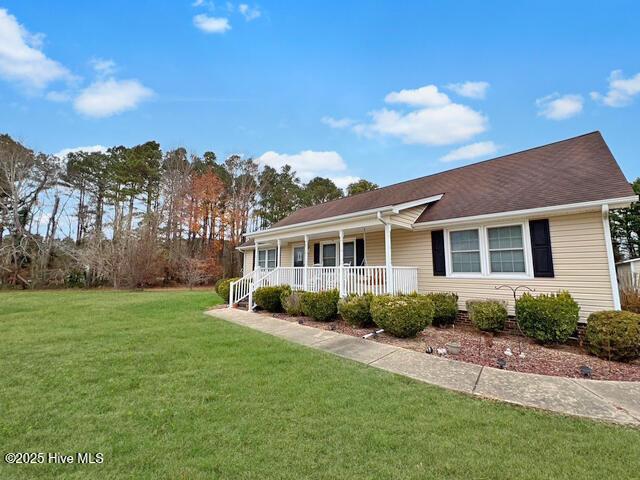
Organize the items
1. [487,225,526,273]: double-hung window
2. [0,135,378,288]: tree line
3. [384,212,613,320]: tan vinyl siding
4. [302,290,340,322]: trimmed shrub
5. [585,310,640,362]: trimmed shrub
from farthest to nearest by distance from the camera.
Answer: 1. [0,135,378,288]: tree line
2. [302,290,340,322]: trimmed shrub
3. [487,225,526,273]: double-hung window
4. [384,212,613,320]: tan vinyl siding
5. [585,310,640,362]: trimmed shrub

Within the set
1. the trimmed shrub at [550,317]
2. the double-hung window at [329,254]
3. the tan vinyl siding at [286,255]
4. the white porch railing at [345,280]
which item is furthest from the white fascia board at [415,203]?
the tan vinyl siding at [286,255]

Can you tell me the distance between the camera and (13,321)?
26.0 feet

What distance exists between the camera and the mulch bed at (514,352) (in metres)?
4.54

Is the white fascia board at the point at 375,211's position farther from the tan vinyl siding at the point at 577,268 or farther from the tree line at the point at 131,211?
the tree line at the point at 131,211

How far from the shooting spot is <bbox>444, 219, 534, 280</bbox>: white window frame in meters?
7.02

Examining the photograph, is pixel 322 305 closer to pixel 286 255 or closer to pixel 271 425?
pixel 271 425

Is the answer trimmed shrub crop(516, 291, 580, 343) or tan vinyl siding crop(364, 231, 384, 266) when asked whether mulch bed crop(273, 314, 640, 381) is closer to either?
trimmed shrub crop(516, 291, 580, 343)


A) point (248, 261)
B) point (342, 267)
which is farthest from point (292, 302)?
point (248, 261)

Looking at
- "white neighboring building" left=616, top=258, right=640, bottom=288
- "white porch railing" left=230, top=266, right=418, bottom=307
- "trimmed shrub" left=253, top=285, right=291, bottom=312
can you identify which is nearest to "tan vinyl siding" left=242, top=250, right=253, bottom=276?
"white porch railing" left=230, top=266, right=418, bottom=307

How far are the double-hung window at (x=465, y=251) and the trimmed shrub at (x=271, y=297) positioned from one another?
5085mm

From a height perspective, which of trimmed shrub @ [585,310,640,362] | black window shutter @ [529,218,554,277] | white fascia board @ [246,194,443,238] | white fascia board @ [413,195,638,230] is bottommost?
trimmed shrub @ [585,310,640,362]

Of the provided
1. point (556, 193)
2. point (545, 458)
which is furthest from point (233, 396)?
point (556, 193)

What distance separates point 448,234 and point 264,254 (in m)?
10.2

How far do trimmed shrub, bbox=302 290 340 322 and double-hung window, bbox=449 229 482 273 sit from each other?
11.3ft
